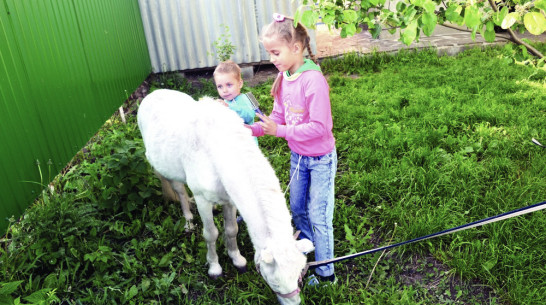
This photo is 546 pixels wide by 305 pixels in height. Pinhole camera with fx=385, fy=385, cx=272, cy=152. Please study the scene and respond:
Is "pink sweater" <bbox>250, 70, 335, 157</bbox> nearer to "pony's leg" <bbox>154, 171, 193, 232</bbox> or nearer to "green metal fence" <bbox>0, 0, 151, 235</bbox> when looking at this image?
"pony's leg" <bbox>154, 171, 193, 232</bbox>

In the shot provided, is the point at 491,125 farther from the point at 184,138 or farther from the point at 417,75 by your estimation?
the point at 184,138

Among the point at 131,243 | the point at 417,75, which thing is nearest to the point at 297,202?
the point at 131,243

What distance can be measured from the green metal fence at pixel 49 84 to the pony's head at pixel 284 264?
2249 mm

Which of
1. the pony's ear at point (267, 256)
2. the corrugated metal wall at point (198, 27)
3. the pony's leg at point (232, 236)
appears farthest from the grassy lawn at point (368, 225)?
the corrugated metal wall at point (198, 27)

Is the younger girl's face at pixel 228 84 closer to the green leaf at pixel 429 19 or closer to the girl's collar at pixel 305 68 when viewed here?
the girl's collar at pixel 305 68

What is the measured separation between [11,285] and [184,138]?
1490 millimetres

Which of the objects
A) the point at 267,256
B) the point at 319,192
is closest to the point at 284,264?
the point at 267,256

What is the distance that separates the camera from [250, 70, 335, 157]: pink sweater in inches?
104

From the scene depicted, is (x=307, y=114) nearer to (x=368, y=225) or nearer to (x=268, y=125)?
(x=268, y=125)

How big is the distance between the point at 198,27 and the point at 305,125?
6.00 meters

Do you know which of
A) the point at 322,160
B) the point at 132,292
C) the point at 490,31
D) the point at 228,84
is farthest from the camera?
the point at 228,84

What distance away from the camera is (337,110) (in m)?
6.14

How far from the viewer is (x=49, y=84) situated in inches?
151

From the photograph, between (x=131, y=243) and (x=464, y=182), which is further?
(x=464, y=182)
